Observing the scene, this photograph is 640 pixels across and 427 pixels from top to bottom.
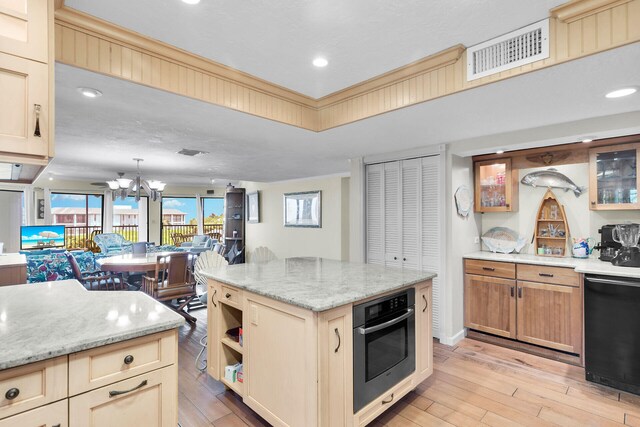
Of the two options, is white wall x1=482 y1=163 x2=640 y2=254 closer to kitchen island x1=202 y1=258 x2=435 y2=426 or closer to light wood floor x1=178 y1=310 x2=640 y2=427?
light wood floor x1=178 y1=310 x2=640 y2=427

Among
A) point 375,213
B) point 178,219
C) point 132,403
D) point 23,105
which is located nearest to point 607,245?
point 375,213

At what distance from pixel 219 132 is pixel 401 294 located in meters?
2.21

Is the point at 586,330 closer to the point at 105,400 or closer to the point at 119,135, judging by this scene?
the point at 105,400

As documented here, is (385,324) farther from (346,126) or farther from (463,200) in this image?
(463,200)

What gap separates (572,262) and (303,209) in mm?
4592

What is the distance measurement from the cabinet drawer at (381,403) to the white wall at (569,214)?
249 centimetres

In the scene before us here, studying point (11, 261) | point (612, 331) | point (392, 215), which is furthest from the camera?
point (392, 215)

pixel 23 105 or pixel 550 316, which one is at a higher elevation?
pixel 23 105

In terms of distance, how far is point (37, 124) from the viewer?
1294 mm

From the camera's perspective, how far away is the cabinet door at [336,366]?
1718mm

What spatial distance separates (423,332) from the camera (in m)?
2.48

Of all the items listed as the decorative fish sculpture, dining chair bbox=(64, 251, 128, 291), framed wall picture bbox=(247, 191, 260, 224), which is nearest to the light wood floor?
the decorative fish sculpture

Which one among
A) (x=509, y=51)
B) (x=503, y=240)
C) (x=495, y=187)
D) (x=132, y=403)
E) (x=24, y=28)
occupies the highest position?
(x=509, y=51)

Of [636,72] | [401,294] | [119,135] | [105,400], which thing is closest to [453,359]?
[401,294]
